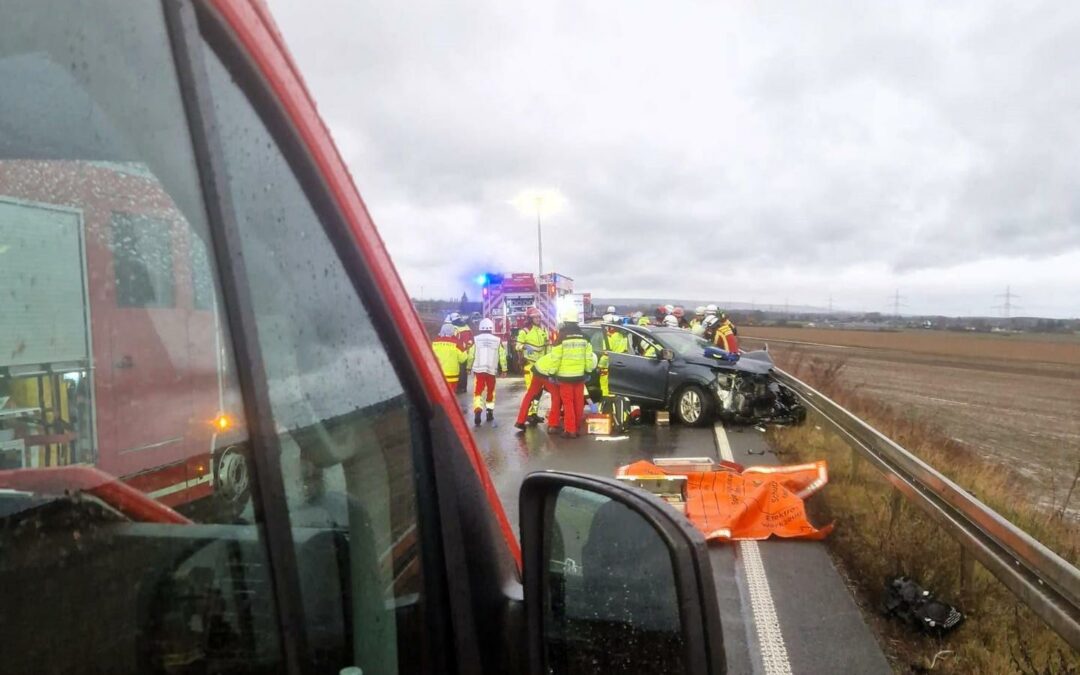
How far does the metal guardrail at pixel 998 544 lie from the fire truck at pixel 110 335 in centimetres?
342

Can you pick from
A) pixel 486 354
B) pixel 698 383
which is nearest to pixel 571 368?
pixel 486 354

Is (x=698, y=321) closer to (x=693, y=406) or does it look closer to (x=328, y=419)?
(x=693, y=406)

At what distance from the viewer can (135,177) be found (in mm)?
1116

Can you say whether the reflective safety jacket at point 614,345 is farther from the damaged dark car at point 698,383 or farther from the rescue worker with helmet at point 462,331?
the rescue worker with helmet at point 462,331

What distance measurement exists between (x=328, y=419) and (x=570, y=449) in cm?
946

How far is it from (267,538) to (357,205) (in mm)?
591

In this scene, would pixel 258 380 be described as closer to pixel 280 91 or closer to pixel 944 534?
pixel 280 91

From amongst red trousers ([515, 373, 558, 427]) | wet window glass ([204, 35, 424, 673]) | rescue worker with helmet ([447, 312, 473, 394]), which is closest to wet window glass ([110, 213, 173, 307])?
wet window glass ([204, 35, 424, 673])

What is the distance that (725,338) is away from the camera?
16.3 metres

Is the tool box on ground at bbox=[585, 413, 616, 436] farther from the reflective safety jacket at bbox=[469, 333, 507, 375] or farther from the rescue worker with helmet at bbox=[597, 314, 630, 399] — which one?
the reflective safety jacket at bbox=[469, 333, 507, 375]

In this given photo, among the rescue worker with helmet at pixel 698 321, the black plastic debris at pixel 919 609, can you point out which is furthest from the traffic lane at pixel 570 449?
the rescue worker with helmet at pixel 698 321

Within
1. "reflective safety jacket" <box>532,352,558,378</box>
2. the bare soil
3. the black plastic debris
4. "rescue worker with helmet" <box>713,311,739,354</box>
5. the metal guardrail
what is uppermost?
"rescue worker with helmet" <box>713,311,739,354</box>

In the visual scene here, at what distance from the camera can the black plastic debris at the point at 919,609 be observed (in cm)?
452

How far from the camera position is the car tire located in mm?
12711
